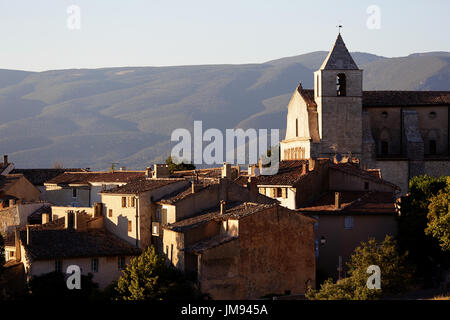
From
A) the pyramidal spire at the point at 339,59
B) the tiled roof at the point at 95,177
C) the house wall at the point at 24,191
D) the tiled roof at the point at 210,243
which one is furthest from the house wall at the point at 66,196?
the tiled roof at the point at 210,243

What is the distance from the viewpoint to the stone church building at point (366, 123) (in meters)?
85.0

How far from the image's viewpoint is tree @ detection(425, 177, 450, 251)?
4528cm

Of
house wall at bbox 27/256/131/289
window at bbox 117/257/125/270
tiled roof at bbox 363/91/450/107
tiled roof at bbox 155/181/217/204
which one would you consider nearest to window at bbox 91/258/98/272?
house wall at bbox 27/256/131/289

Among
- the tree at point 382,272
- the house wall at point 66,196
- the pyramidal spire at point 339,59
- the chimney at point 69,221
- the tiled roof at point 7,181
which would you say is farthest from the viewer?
the pyramidal spire at point 339,59

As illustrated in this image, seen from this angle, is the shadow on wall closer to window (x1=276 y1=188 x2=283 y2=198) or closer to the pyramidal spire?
window (x1=276 y1=188 x2=283 y2=198)

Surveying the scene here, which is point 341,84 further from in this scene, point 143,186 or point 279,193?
point 143,186

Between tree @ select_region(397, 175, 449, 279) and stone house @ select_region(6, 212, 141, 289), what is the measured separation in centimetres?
1332

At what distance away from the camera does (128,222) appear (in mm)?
52812

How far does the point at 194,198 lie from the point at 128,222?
177 inches

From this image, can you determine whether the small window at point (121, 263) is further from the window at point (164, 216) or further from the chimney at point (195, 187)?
the chimney at point (195, 187)

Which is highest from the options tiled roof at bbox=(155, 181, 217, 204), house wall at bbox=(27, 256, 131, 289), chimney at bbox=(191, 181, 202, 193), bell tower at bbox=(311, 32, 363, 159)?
bell tower at bbox=(311, 32, 363, 159)

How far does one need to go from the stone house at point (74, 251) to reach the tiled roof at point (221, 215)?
3.96m
